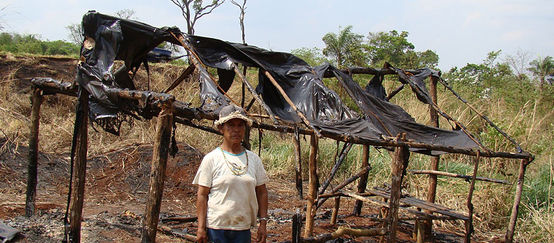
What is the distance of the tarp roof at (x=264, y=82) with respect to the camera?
461cm

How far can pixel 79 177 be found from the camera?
17.2ft

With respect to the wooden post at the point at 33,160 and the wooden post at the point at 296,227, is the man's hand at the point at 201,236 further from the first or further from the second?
the wooden post at the point at 33,160

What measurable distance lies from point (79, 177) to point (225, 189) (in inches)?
113

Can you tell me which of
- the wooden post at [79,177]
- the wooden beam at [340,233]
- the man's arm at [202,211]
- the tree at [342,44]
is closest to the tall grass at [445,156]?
the wooden beam at [340,233]

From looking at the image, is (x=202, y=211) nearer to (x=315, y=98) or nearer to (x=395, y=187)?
(x=395, y=187)

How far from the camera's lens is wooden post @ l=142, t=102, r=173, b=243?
145 inches

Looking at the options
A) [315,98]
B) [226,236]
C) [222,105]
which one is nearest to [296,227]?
[226,236]

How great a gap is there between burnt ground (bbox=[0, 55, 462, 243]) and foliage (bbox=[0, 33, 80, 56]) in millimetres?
18026

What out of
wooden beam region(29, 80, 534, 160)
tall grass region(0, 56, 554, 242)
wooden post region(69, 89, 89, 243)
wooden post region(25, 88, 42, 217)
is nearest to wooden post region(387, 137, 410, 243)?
wooden beam region(29, 80, 534, 160)

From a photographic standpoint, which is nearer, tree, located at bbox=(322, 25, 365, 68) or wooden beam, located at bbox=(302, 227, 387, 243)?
wooden beam, located at bbox=(302, 227, 387, 243)

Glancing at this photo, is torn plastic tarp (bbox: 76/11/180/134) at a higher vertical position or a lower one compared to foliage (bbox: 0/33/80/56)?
lower

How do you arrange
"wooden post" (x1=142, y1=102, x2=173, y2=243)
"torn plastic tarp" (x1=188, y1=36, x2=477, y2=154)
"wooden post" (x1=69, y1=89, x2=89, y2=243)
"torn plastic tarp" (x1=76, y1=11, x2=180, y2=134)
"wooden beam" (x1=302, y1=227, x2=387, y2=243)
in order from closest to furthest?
"wooden post" (x1=142, y1=102, x2=173, y2=243)
"wooden beam" (x1=302, y1=227, x2=387, y2=243)
"torn plastic tarp" (x1=76, y1=11, x2=180, y2=134)
"wooden post" (x1=69, y1=89, x2=89, y2=243)
"torn plastic tarp" (x1=188, y1=36, x2=477, y2=154)

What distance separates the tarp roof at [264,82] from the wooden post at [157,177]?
0.54 meters

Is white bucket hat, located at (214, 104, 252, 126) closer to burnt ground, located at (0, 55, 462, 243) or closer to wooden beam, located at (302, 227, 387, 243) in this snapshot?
wooden beam, located at (302, 227, 387, 243)
